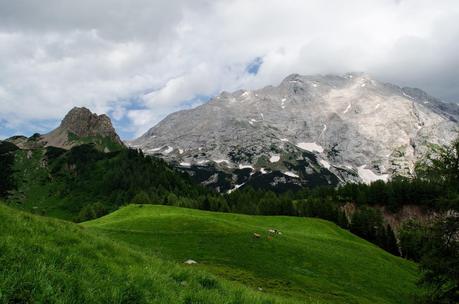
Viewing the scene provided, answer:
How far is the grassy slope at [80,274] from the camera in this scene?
28.5 ft

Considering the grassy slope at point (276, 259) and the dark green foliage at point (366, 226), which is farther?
the dark green foliage at point (366, 226)

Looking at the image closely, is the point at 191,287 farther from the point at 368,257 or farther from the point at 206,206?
the point at 206,206

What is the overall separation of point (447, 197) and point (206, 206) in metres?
133

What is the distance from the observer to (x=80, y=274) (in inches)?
416

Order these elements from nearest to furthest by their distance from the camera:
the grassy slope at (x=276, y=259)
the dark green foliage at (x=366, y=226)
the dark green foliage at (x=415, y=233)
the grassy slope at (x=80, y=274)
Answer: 1. the grassy slope at (x=80, y=274)
2. the dark green foliage at (x=415, y=233)
3. the grassy slope at (x=276, y=259)
4. the dark green foliage at (x=366, y=226)

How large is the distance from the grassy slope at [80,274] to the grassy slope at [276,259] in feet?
48.1

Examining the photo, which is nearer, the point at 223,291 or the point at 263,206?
the point at 223,291

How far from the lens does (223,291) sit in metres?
13.9

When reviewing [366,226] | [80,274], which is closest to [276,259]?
[80,274]

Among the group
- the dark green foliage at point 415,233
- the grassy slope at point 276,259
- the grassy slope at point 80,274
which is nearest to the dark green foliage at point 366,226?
the grassy slope at point 276,259

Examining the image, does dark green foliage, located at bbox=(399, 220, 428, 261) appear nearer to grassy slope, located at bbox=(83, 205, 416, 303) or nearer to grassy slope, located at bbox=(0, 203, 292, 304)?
grassy slope, located at bbox=(83, 205, 416, 303)

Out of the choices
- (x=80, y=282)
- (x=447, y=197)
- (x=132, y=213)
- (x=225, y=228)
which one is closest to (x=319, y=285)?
(x=447, y=197)

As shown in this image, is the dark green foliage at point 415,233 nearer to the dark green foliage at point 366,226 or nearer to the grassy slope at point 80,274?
the grassy slope at point 80,274

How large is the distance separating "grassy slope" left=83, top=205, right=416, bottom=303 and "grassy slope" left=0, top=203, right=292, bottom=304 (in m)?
14.7
